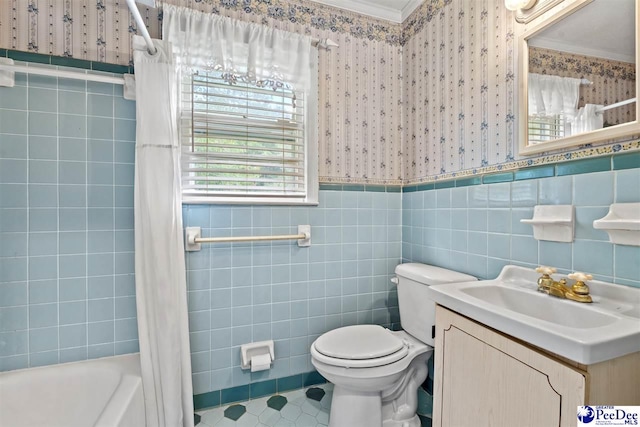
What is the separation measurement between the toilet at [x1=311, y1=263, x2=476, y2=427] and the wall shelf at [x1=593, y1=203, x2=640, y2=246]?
589 mm

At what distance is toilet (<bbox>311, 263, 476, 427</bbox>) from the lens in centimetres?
131

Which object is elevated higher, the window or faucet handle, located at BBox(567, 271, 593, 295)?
the window

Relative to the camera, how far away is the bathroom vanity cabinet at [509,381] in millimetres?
670

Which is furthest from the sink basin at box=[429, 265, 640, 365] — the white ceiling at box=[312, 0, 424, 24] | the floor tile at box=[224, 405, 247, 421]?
the white ceiling at box=[312, 0, 424, 24]

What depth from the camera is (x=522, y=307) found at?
3.59 ft

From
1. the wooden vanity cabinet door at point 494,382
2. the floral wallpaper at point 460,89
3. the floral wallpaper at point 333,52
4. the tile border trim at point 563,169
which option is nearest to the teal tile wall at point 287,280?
Answer: the floral wallpaper at point 333,52

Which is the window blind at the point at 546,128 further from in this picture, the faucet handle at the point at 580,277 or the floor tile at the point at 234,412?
the floor tile at the point at 234,412

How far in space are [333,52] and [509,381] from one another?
1.86 metres

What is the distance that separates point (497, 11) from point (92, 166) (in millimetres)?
2084

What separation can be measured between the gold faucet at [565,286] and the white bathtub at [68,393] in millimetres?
1644

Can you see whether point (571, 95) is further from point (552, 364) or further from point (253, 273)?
point (253, 273)

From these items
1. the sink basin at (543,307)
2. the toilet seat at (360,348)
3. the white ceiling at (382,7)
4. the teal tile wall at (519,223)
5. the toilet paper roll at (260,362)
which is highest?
the white ceiling at (382,7)

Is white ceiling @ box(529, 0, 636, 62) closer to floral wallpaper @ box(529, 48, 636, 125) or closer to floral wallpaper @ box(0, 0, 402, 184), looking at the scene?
floral wallpaper @ box(529, 48, 636, 125)

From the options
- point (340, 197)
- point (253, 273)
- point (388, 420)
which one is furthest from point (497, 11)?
point (388, 420)
